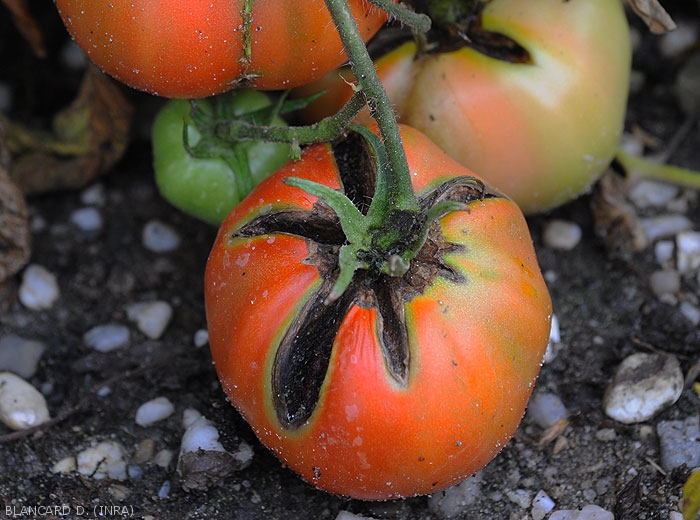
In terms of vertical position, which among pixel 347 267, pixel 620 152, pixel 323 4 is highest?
pixel 323 4

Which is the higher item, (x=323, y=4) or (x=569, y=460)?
Result: (x=323, y=4)

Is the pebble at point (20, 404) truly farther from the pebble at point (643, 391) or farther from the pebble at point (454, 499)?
the pebble at point (643, 391)

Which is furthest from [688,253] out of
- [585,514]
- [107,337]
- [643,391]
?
[107,337]

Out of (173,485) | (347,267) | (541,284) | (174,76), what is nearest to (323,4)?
(174,76)

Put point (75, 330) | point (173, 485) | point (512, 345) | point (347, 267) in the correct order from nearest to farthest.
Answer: point (347, 267)
point (512, 345)
point (173, 485)
point (75, 330)

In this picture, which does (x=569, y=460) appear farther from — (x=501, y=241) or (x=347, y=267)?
(x=347, y=267)

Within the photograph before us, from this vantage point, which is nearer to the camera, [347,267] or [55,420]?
[347,267]

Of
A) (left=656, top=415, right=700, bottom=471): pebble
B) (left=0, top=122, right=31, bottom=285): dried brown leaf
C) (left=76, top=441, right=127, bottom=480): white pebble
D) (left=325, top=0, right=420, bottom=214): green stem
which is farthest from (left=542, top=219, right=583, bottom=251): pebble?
(left=0, top=122, right=31, bottom=285): dried brown leaf

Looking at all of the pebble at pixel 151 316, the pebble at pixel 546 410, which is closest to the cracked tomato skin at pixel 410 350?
the pebble at pixel 546 410
